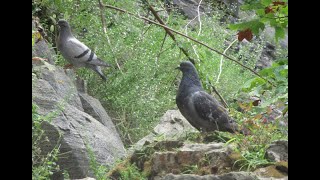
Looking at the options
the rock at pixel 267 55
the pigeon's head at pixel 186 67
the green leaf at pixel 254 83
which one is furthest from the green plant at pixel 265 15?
the rock at pixel 267 55

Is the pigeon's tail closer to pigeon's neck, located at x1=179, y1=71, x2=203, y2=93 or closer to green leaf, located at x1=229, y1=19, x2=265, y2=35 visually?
pigeon's neck, located at x1=179, y1=71, x2=203, y2=93

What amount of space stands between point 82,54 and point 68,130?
2109 millimetres

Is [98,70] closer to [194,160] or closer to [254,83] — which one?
[194,160]

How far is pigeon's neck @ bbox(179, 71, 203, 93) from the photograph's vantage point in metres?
4.72

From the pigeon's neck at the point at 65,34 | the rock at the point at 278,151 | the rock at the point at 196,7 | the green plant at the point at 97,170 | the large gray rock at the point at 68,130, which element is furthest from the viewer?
the rock at the point at 196,7

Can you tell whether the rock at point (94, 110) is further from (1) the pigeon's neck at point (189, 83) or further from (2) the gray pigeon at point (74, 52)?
(1) the pigeon's neck at point (189, 83)

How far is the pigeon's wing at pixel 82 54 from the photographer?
21.3 feet

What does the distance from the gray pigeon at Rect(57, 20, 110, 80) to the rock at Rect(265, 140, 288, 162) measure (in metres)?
3.46

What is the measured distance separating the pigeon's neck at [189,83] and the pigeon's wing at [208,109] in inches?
4.3

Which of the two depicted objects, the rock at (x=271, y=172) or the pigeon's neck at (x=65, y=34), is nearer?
the rock at (x=271, y=172)

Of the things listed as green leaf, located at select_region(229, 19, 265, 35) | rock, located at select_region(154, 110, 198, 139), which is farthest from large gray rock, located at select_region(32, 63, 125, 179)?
green leaf, located at select_region(229, 19, 265, 35)

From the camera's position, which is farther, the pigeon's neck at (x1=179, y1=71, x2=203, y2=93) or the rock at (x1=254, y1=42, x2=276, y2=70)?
the rock at (x1=254, y1=42, x2=276, y2=70)

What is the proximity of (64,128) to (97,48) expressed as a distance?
9.53 feet
